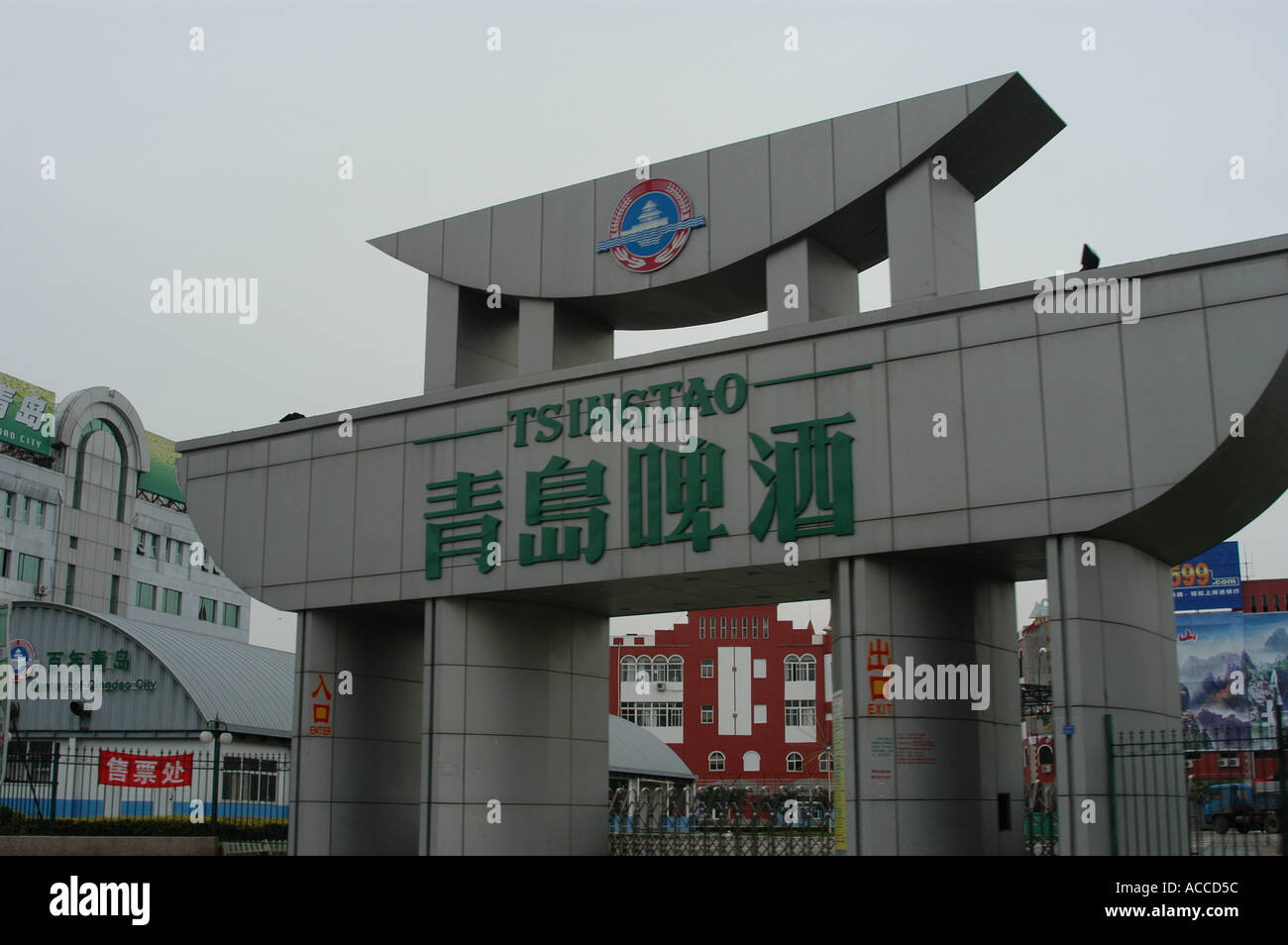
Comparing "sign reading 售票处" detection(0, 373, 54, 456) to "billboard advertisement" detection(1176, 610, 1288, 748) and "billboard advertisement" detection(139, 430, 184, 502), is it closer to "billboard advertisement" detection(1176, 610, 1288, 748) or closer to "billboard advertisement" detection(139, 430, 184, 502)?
"billboard advertisement" detection(139, 430, 184, 502)

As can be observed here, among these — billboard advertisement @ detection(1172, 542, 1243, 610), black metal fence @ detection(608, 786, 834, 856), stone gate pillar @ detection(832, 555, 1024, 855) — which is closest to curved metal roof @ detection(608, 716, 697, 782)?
black metal fence @ detection(608, 786, 834, 856)

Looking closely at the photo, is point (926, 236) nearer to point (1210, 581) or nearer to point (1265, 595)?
point (1210, 581)

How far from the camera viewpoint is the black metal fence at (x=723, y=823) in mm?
22141

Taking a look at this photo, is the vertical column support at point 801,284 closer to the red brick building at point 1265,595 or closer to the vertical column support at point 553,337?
the vertical column support at point 553,337

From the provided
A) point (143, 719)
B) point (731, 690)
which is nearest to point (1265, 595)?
point (731, 690)

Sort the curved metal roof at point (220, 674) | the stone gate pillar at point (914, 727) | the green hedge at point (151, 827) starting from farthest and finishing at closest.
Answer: the curved metal roof at point (220, 674)
the green hedge at point (151, 827)
the stone gate pillar at point (914, 727)

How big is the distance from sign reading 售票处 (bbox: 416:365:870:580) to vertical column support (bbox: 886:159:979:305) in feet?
5.37

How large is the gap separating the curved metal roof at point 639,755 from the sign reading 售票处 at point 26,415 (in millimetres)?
35436

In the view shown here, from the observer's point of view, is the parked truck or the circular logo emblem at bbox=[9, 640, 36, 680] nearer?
the parked truck

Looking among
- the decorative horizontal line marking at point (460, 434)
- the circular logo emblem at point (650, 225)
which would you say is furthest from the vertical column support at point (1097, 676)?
the decorative horizontal line marking at point (460, 434)

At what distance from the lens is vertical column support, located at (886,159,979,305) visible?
19281 millimetres

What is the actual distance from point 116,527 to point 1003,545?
68300mm

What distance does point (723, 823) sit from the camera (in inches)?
903

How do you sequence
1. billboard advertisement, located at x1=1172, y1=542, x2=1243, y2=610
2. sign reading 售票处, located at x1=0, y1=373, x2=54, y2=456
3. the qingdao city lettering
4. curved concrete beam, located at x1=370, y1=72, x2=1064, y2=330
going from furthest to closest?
billboard advertisement, located at x1=1172, y1=542, x2=1243, y2=610
sign reading 售票处, located at x1=0, y1=373, x2=54, y2=456
the qingdao city lettering
curved concrete beam, located at x1=370, y1=72, x2=1064, y2=330
